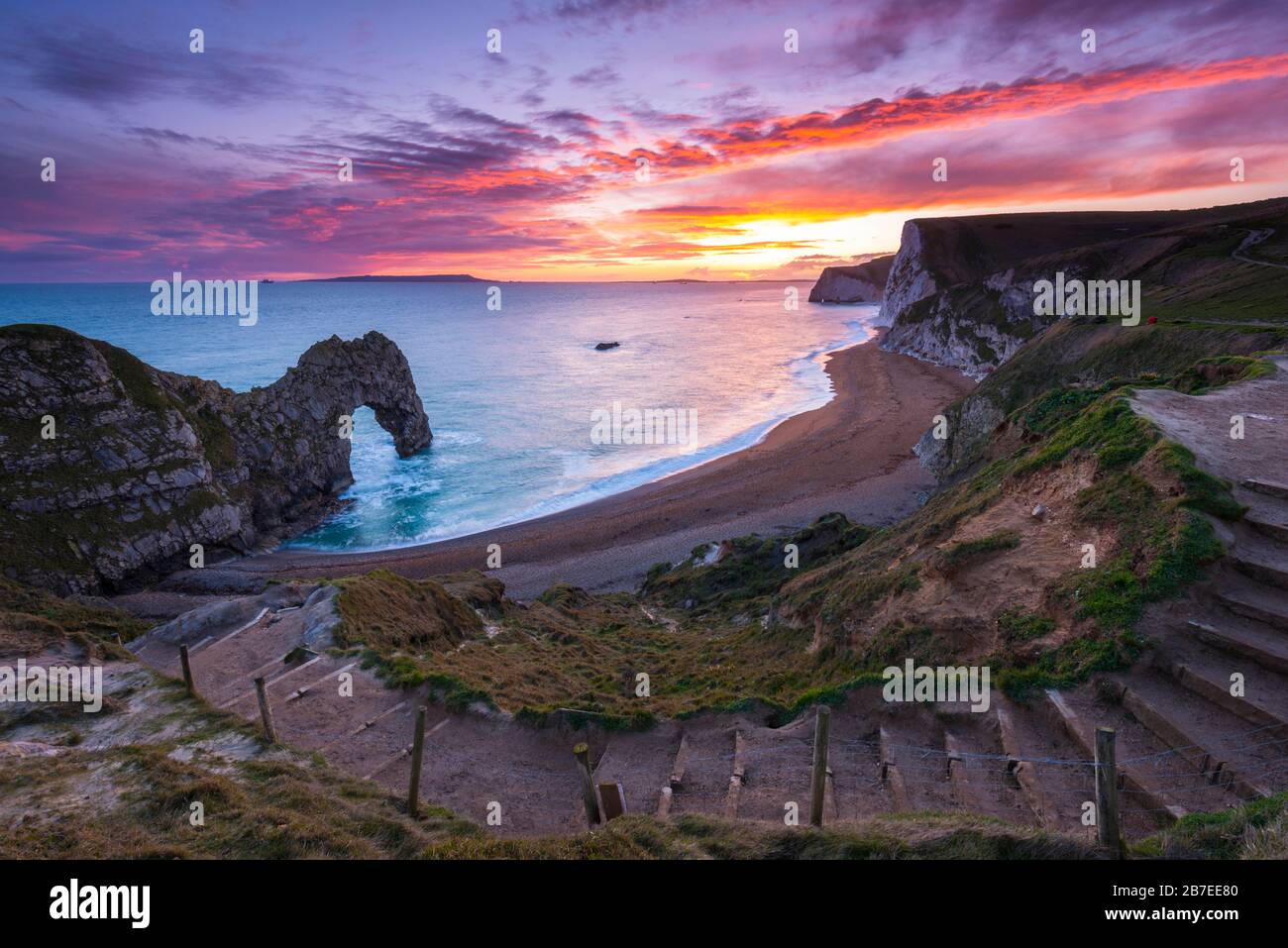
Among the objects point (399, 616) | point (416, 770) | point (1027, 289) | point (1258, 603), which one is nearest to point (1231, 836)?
point (1258, 603)

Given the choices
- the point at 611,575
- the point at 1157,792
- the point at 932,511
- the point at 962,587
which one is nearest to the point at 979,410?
the point at 932,511

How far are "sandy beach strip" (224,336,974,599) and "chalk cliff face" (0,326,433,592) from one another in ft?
13.4

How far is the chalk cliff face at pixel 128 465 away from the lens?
27375 millimetres

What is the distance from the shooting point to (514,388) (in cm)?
7831

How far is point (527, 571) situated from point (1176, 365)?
1212 inches

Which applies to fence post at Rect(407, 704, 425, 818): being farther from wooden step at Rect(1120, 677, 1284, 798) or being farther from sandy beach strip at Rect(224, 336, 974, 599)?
sandy beach strip at Rect(224, 336, 974, 599)

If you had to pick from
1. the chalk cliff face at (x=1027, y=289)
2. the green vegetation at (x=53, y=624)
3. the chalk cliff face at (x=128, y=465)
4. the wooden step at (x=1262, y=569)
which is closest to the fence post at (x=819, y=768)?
the wooden step at (x=1262, y=569)

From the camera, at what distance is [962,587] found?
12.0m

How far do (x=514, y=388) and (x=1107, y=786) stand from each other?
7719 centimetres

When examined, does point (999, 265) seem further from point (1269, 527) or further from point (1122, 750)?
point (1122, 750)

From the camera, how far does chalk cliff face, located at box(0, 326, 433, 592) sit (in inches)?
1078
